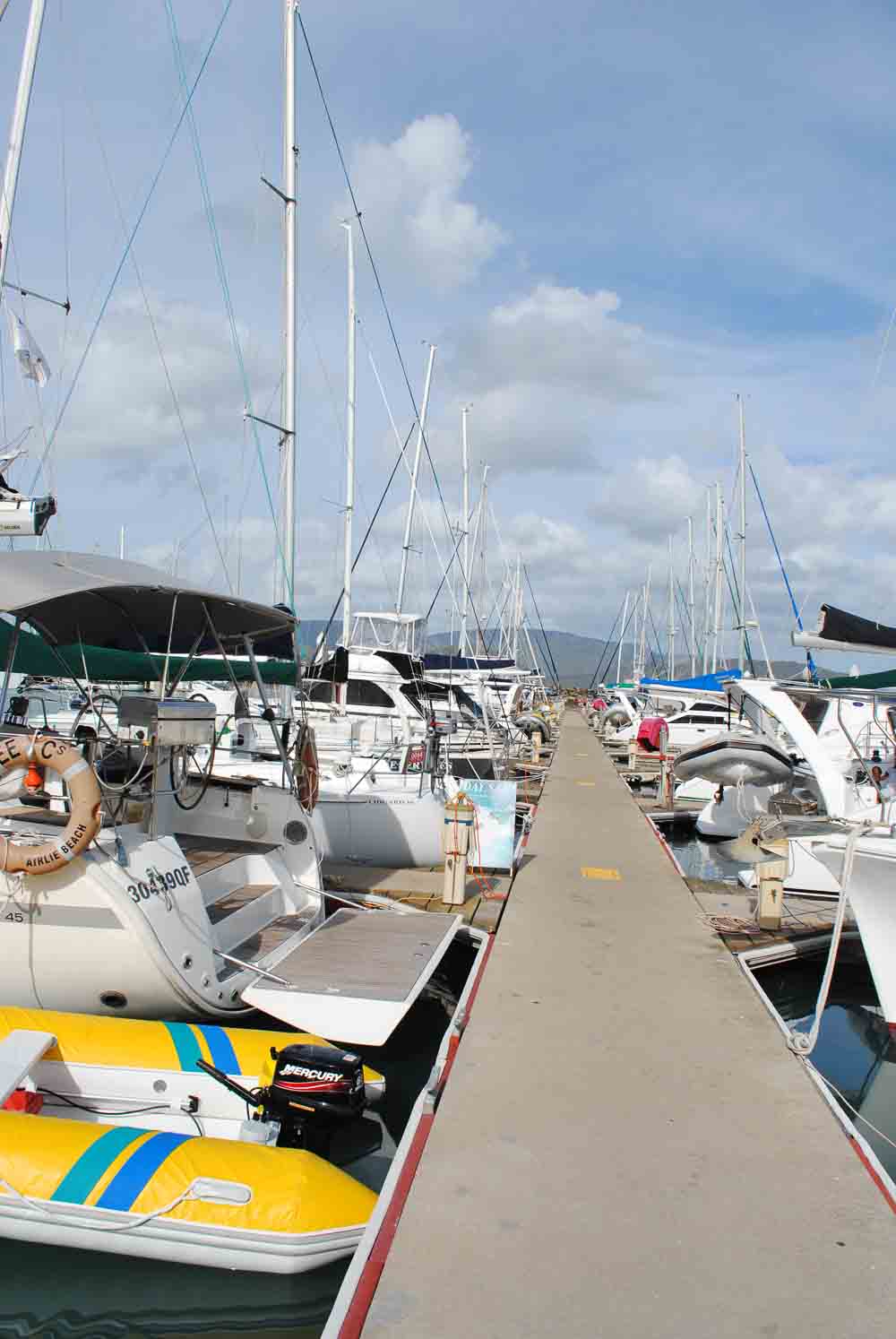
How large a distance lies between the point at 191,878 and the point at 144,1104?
1.54 metres

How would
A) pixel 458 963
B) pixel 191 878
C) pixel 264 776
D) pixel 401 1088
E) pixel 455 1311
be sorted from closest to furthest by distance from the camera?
pixel 455 1311
pixel 191 878
pixel 401 1088
pixel 458 963
pixel 264 776

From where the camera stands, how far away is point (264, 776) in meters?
13.7

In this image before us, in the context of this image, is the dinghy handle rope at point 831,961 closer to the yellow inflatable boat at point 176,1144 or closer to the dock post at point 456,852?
the yellow inflatable boat at point 176,1144

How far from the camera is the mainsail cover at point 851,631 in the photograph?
33.6 ft

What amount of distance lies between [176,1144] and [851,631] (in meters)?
8.26

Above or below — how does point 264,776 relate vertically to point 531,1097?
above

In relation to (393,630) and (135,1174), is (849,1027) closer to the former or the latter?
(135,1174)

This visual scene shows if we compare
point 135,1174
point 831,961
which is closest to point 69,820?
point 135,1174

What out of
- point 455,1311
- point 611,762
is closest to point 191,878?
point 455,1311

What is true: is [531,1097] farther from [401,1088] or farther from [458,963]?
[458,963]

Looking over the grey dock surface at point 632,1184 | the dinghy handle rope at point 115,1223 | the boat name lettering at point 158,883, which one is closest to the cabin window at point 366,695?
the grey dock surface at point 632,1184

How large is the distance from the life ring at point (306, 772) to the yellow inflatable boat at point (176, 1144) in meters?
3.52

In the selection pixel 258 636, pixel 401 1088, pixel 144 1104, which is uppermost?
pixel 258 636

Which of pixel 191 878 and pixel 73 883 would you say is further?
pixel 191 878
